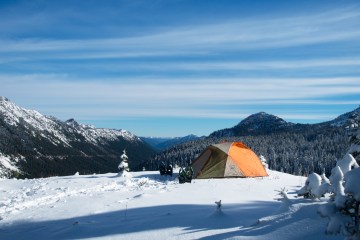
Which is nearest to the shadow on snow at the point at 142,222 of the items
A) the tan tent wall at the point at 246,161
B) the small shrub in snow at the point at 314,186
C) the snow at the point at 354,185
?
the small shrub in snow at the point at 314,186

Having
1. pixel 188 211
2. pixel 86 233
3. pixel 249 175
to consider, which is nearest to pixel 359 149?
pixel 188 211

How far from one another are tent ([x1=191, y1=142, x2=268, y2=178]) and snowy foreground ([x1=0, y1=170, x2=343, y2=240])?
612 centimetres

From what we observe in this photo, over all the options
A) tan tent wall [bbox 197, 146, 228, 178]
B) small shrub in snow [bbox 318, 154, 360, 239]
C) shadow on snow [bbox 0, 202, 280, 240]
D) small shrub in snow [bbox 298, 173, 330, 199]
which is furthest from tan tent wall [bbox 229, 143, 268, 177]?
small shrub in snow [bbox 318, 154, 360, 239]

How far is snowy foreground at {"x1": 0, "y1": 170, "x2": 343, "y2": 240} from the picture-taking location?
10023 mm

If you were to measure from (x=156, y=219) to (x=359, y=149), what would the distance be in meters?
7.00

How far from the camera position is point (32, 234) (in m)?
12.9

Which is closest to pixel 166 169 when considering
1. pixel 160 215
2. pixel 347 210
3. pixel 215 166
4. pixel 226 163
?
pixel 215 166

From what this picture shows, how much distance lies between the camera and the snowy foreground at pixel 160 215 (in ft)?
32.9

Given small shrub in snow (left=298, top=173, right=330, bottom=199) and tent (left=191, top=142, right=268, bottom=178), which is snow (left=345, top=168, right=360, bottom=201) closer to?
small shrub in snow (left=298, top=173, right=330, bottom=199)

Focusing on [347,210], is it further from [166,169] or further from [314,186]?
[166,169]

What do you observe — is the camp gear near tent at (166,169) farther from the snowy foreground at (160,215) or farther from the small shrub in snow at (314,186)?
the small shrub in snow at (314,186)

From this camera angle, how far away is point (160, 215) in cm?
1368

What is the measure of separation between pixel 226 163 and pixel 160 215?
16.1 meters

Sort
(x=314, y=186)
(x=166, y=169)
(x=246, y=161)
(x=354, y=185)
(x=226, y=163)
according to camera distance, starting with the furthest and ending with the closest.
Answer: (x=246, y=161) < (x=166, y=169) < (x=226, y=163) < (x=314, y=186) < (x=354, y=185)
